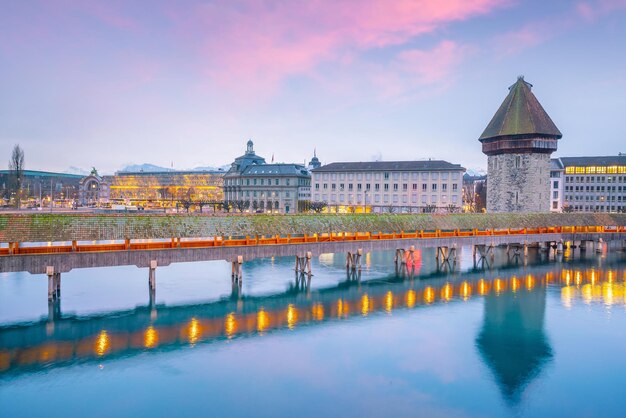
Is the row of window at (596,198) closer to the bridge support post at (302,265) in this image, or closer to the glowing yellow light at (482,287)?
the glowing yellow light at (482,287)

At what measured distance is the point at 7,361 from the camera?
2350 centimetres

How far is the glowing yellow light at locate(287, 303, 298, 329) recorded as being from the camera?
3084 centimetres

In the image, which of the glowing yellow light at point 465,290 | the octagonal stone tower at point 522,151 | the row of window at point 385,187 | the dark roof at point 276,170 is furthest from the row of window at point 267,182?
the glowing yellow light at point 465,290

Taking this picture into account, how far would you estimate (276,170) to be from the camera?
125375 millimetres

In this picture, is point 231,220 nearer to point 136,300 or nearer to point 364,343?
point 136,300

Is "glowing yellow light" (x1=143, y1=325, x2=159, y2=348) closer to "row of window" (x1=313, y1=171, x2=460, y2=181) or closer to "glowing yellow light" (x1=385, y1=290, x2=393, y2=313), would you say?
"glowing yellow light" (x1=385, y1=290, x2=393, y2=313)

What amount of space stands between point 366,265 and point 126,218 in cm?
2706

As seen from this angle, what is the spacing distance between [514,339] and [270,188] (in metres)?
100

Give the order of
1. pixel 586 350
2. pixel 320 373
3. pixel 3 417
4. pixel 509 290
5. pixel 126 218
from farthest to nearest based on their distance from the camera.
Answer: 1. pixel 509 290
2. pixel 126 218
3. pixel 586 350
4. pixel 320 373
5. pixel 3 417

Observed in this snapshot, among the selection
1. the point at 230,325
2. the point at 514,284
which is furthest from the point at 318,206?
the point at 230,325

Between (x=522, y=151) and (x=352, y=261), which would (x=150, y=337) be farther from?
(x=522, y=151)

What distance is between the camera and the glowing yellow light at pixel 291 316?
Answer: 30.8 m

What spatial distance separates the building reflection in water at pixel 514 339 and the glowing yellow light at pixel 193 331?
1568 centimetres

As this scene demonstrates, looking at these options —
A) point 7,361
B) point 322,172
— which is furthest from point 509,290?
point 322,172
